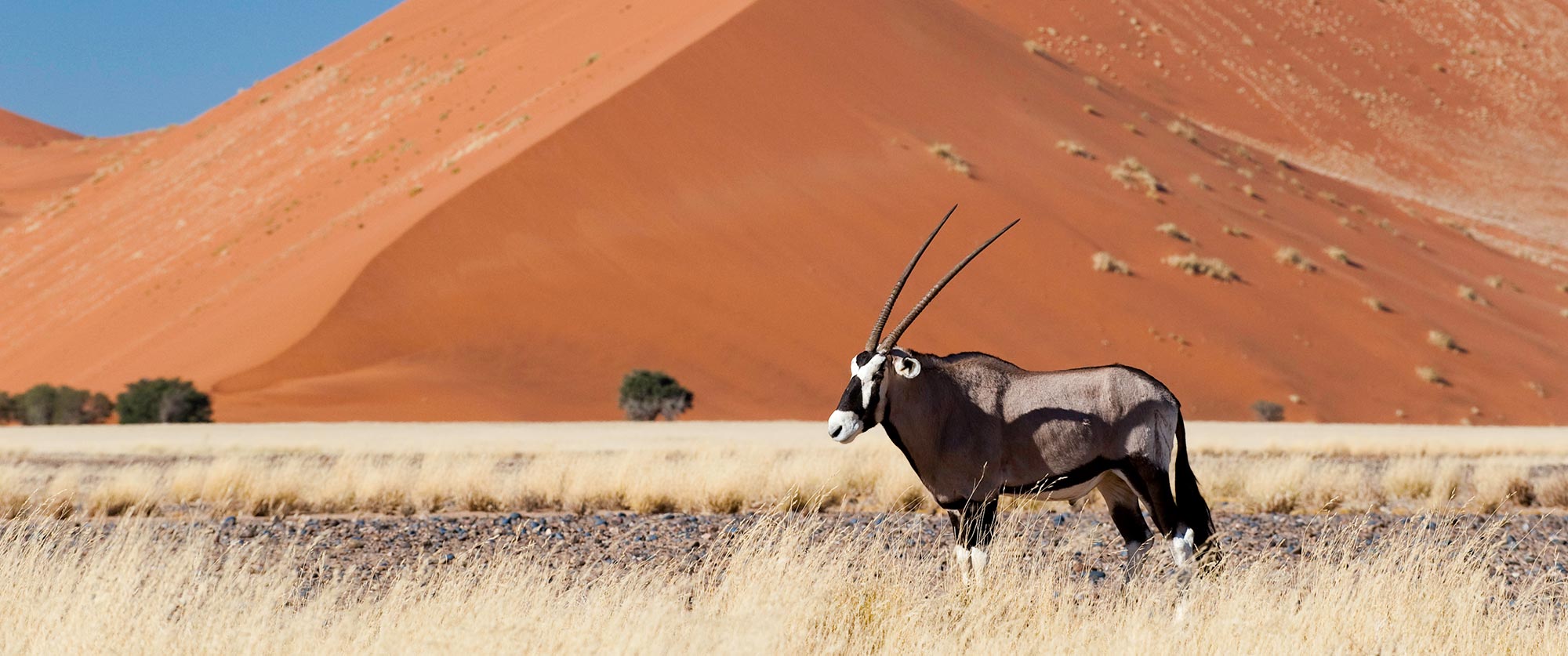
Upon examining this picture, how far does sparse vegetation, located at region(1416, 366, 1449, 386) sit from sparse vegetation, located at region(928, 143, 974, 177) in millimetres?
11916

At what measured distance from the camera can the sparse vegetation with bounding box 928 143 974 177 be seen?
37.8 m

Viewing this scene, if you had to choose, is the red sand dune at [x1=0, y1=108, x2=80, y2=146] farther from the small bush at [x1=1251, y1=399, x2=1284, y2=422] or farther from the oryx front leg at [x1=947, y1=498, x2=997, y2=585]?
the oryx front leg at [x1=947, y1=498, x2=997, y2=585]

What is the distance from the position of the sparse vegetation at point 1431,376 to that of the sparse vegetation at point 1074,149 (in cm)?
1097

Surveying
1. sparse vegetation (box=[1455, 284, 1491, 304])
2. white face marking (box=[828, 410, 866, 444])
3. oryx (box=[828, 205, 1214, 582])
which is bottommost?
sparse vegetation (box=[1455, 284, 1491, 304])

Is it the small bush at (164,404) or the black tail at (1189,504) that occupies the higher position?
the black tail at (1189,504)

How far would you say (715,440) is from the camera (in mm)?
20156

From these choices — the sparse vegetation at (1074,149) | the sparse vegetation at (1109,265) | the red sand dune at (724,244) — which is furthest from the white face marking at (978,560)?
the sparse vegetation at (1074,149)

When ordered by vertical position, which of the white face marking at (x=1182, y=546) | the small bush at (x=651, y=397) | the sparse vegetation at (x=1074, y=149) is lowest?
the small bush at (x=651, y=397)

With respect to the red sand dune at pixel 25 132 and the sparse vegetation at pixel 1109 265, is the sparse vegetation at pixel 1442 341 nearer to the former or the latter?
the sparse vegetation at pixel 1109 265

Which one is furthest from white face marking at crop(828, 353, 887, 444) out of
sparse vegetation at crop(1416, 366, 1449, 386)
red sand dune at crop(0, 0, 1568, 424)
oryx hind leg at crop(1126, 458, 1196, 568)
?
sparse vegetation at crop(1416, 366, 1449, 386)

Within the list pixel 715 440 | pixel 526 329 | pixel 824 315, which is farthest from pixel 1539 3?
pixel 715 440

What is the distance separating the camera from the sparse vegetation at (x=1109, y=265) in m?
35.7

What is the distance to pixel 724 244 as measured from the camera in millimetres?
34000

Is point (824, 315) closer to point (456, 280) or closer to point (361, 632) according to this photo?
point (456, 280)
